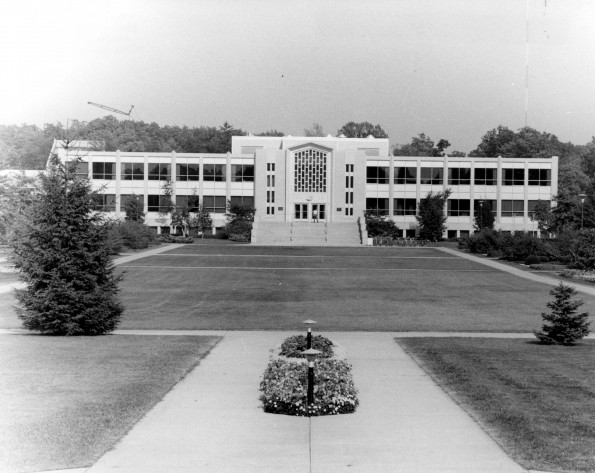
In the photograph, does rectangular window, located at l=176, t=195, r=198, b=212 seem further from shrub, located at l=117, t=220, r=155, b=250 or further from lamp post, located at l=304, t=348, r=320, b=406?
lamp post, located at l=304, t=348, r=320, b=406

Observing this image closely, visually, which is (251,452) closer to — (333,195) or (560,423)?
(560,423)

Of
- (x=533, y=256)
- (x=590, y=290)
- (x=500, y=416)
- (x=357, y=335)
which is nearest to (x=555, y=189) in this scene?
(x=533, y=256)

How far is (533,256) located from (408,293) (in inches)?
878

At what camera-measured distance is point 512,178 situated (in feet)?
312

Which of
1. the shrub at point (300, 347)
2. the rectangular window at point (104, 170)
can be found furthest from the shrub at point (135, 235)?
the shrub at point (300, 347)

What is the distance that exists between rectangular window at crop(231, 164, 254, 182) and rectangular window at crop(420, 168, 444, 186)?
20684mm

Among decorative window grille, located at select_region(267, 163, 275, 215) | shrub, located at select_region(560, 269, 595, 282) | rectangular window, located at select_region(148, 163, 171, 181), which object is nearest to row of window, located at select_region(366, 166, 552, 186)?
decorative window grille, located at select_region(267, 163, 275, 215)

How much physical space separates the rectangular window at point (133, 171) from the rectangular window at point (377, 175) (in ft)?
89.2

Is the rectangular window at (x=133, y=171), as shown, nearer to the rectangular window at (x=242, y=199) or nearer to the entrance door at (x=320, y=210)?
the rectangular window at (x=242, y=199)

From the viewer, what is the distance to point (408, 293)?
118 feet

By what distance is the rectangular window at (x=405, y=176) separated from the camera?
94.4 metres

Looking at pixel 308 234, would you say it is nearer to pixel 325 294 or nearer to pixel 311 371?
pixel 325 294

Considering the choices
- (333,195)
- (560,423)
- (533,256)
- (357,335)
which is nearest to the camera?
(560,423)

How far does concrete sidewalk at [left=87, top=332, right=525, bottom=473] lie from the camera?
9.55 meters
